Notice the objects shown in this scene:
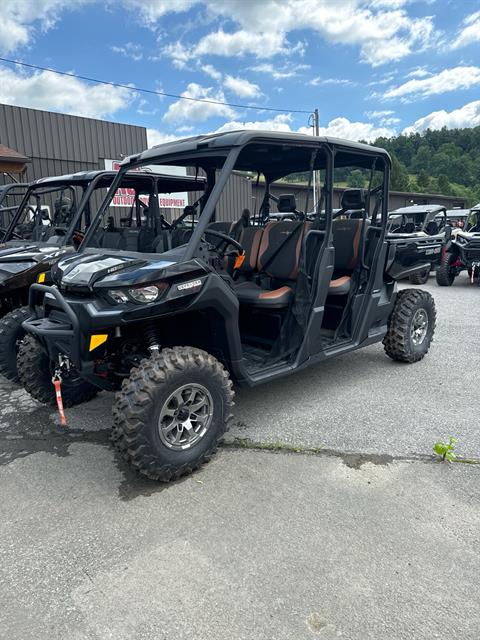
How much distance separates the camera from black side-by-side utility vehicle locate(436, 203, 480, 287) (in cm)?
1057

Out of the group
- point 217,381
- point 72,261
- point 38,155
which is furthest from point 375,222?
point 38,155

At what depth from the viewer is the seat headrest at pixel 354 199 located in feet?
14.4

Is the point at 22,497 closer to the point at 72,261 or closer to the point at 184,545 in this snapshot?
the point at 184,545

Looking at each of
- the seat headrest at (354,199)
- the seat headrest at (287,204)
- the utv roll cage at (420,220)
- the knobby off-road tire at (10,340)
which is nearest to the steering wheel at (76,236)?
the knobby off-road tire at (10,340)

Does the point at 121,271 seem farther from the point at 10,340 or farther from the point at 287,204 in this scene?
the point at 287,204

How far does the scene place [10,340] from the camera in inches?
168

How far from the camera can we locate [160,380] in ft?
8.98

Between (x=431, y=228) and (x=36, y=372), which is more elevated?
(x=431, y=228)

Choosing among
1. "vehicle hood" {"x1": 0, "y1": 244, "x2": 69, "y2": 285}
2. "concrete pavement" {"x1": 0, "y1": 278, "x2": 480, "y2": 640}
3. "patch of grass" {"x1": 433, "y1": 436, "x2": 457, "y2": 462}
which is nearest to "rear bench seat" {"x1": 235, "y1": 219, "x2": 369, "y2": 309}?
"concrete pavement" {"x1": 0, "y1": 278, "x2": 480, "y2": 640}

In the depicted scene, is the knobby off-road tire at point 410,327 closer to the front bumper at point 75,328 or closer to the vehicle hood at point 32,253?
the front bumper at point 75,328

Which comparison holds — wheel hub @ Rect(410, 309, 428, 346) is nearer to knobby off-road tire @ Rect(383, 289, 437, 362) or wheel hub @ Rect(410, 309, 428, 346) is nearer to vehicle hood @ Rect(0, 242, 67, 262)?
knobby off-road tire @ Rect(383, 289, 437, 362)

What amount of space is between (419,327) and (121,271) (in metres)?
3.66

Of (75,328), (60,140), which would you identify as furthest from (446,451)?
(60,140)

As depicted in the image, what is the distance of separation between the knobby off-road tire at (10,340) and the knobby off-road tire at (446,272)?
954cm
